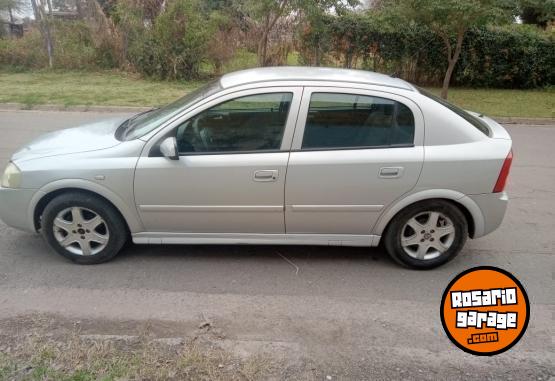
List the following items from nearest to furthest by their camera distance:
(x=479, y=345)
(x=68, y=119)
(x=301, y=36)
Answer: (x=479, y=345) < (x=68, y=119) < (x=301, y=36)

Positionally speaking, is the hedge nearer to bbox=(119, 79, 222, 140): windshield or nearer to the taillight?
bbox=(119, 79, 222, 140): windshield

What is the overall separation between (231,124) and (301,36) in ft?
40.5

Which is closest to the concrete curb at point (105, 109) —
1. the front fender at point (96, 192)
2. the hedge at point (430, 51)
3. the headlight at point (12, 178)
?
the hedge at point (430, 51)

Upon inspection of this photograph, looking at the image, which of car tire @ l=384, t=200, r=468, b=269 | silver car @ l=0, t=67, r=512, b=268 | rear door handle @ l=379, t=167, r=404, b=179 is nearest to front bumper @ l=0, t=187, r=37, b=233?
silver car @ l=0, t=67, r=512, b=268

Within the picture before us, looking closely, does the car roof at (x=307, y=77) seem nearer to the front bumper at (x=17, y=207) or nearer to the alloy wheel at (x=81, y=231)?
the alloy wheel at (x=81, y=231)

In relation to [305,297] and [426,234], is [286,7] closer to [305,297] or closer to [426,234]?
[426,234]

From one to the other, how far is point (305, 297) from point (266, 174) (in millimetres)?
978

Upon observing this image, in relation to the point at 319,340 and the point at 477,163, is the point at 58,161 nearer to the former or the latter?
the point at 319,340

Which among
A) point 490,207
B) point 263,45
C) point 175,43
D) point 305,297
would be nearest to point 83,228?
point 305,297

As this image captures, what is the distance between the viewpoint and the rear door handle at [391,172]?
3.48 m

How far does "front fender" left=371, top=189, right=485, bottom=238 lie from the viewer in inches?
139

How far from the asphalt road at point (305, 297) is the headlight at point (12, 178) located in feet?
2.17

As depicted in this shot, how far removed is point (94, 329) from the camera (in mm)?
2934

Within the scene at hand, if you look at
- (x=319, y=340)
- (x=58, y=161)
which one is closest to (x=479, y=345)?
(x=319, y=340)
